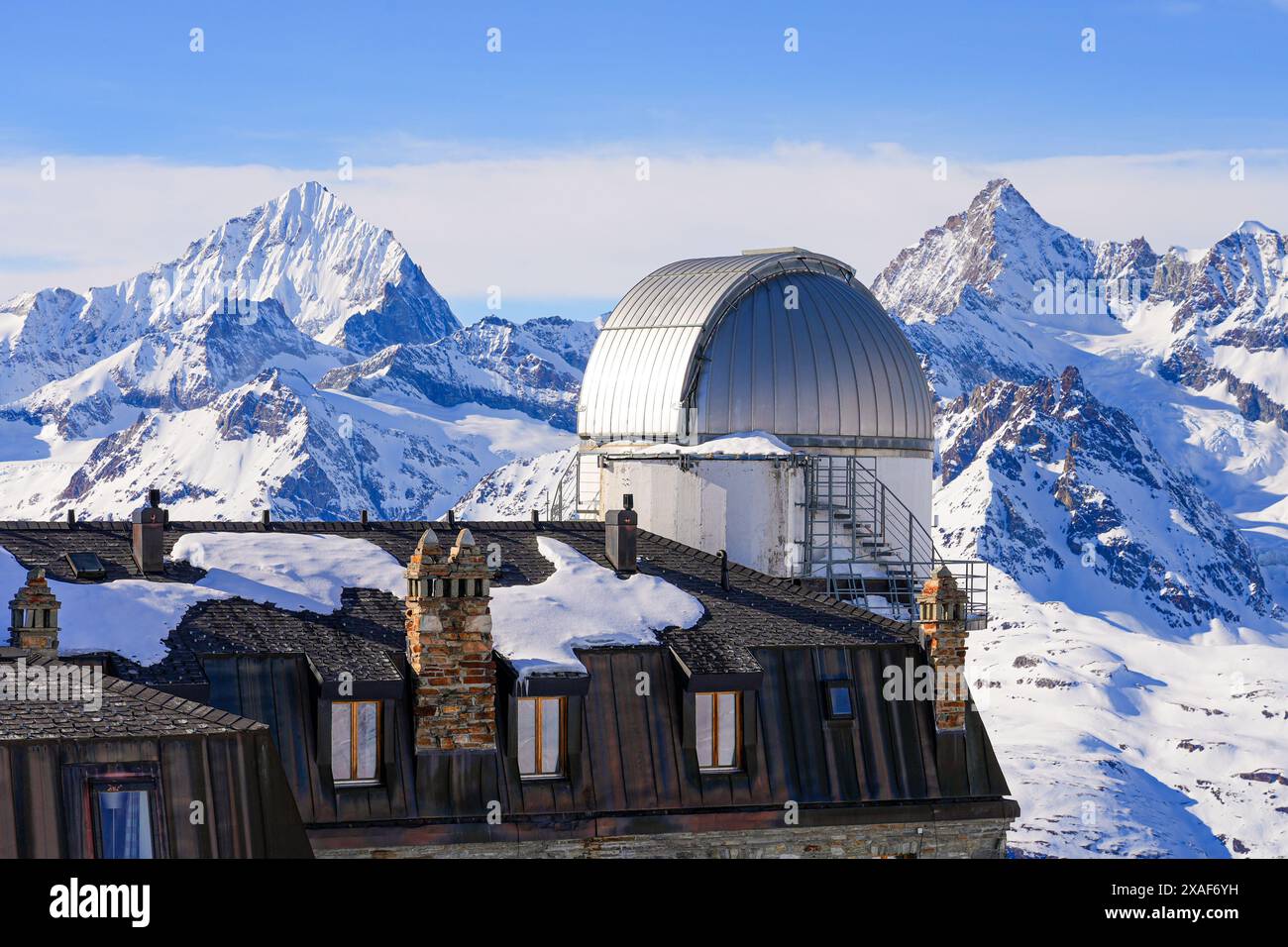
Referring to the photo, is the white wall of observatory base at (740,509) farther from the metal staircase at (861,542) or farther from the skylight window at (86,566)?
the skylight window at (86,566)

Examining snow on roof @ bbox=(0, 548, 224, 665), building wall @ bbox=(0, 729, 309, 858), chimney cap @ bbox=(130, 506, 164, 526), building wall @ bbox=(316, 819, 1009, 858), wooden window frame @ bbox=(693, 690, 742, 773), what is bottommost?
building wall @ bbox=(316, 819, 1009, 858)

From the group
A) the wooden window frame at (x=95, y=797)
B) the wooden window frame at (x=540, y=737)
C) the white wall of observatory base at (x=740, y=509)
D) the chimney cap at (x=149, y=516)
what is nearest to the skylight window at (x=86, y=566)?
the chimney cap at (x=149, y=516)

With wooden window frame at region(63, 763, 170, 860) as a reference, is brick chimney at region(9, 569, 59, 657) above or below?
above

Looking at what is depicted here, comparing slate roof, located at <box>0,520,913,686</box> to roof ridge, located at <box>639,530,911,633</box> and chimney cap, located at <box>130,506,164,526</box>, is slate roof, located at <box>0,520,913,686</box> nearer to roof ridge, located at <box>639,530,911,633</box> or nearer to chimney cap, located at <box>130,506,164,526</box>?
roof ridge, located at <box>639,530,911,633</box>

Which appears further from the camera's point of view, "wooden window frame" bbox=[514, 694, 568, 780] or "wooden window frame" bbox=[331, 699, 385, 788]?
"wooden window frame" bbox=[514, 694, 568, 780]

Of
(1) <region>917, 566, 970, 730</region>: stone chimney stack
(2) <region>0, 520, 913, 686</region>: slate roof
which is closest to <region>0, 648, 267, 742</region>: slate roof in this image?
(2) <region>0, 520, 913, 686</region>: slate roof

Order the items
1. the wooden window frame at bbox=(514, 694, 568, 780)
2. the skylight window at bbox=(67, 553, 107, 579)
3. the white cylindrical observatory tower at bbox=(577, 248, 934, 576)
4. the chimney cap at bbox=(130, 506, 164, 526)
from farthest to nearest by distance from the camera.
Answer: the white cylindrical observatory tower at bbox=(577, 248, 934, 576)
the chimney cap at bbox=(130, 506, 164, 526)
the skylight window at bbox=(67, 553, 107, 579)
the wooden window frame at bbox=(514, 694, 568, 780)

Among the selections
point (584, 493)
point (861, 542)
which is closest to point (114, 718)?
point (861, 542)

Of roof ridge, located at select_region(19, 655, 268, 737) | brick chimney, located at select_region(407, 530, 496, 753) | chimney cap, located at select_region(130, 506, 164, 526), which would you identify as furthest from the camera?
chimney cap, located at select_region(130, 506, 164, 526)
